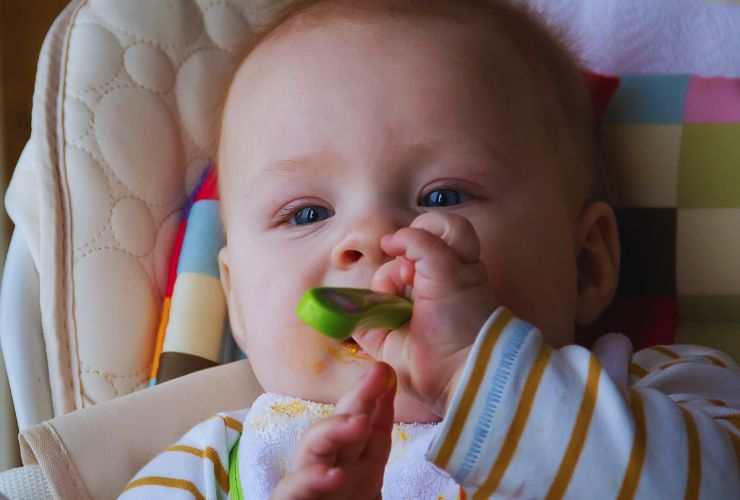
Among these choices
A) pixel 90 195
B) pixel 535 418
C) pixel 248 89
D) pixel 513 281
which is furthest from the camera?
pixel 90 195

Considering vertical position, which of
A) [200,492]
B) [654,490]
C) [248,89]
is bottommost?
[200,492]

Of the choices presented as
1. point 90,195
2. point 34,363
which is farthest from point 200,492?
point 90,195

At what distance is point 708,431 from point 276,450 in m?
0.39

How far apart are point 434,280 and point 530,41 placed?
42 centimetres

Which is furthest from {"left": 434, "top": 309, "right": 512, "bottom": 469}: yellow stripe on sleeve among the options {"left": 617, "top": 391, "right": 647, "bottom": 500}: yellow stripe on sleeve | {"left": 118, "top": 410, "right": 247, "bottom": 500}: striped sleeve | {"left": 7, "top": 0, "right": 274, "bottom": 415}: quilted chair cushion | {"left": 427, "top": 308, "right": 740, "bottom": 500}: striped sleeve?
{"left": 7, "top": 0, "right": 274, "bottom": 415}: quilted chair cushion

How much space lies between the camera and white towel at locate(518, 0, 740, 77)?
1.20 metres

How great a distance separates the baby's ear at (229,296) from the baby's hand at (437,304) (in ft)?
1.18

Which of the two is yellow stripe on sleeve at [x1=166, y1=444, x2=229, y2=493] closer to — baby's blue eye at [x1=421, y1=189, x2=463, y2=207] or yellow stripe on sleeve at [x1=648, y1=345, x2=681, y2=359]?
baby's blue eye at [x1=421, y1=189, x2=463, y2=207]

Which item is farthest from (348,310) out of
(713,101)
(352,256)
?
(713,101)

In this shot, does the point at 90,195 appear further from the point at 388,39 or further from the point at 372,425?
the point at 372,425

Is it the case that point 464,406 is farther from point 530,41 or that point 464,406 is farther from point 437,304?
point 530,41

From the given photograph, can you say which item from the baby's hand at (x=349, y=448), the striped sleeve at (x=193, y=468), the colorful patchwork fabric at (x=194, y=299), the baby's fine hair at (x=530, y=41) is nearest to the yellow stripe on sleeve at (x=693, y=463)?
the baby's hand at (x=349, y=448)

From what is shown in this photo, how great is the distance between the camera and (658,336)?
113 cm

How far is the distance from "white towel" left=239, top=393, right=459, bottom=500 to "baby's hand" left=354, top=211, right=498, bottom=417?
0.16m
